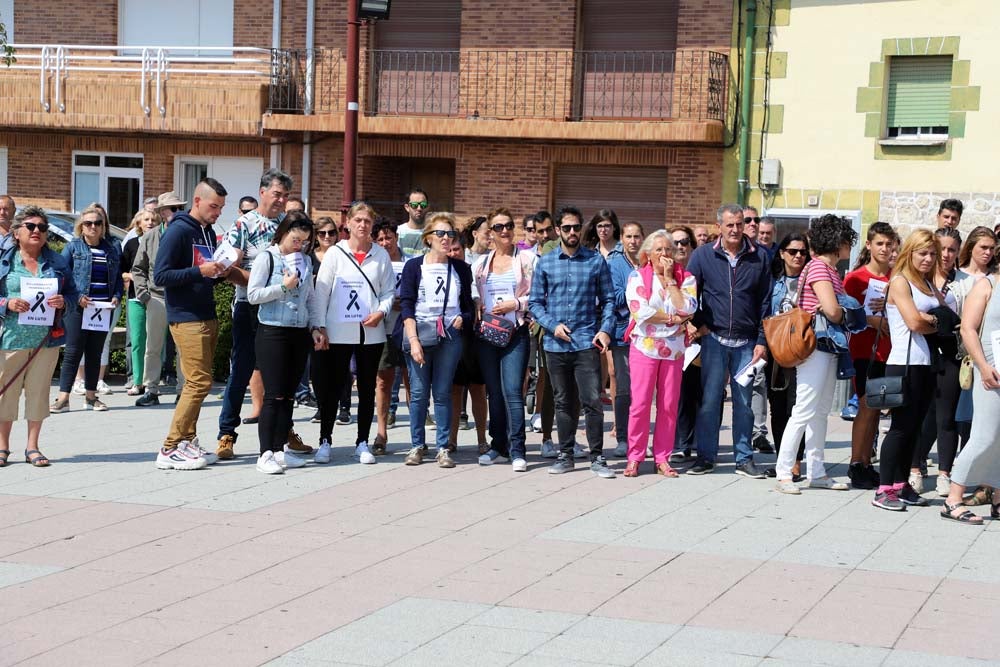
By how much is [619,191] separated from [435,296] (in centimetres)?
1239

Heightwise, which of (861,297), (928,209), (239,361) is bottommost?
(239,361)

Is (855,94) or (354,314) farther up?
(855,94)

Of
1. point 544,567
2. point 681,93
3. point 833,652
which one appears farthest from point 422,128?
point 833,652

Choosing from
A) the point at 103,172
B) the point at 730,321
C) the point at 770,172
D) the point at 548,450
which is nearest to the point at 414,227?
the point at 548,450

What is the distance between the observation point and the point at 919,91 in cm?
1977

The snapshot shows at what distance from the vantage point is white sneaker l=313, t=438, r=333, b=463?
10.4 meters

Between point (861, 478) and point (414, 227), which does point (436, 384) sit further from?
point (861, 478)

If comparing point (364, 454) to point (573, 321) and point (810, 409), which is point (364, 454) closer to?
point (573, 321)

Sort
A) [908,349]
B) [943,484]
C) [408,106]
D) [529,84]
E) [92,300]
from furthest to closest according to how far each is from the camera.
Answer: [408,106], [529,84], [92,300], [943,484], [908,349]

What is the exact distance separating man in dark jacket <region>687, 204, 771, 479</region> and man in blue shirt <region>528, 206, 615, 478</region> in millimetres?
721

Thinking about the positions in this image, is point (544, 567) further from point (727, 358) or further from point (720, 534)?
point (727, 358)

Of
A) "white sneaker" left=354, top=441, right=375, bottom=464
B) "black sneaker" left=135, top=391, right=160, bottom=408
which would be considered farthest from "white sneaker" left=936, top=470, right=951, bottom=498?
"black sneaker" left=135, top=391, right=160, bottom=408

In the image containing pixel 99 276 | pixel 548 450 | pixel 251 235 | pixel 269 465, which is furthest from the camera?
pixel 99 276

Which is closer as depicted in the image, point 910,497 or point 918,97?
point 910,497
